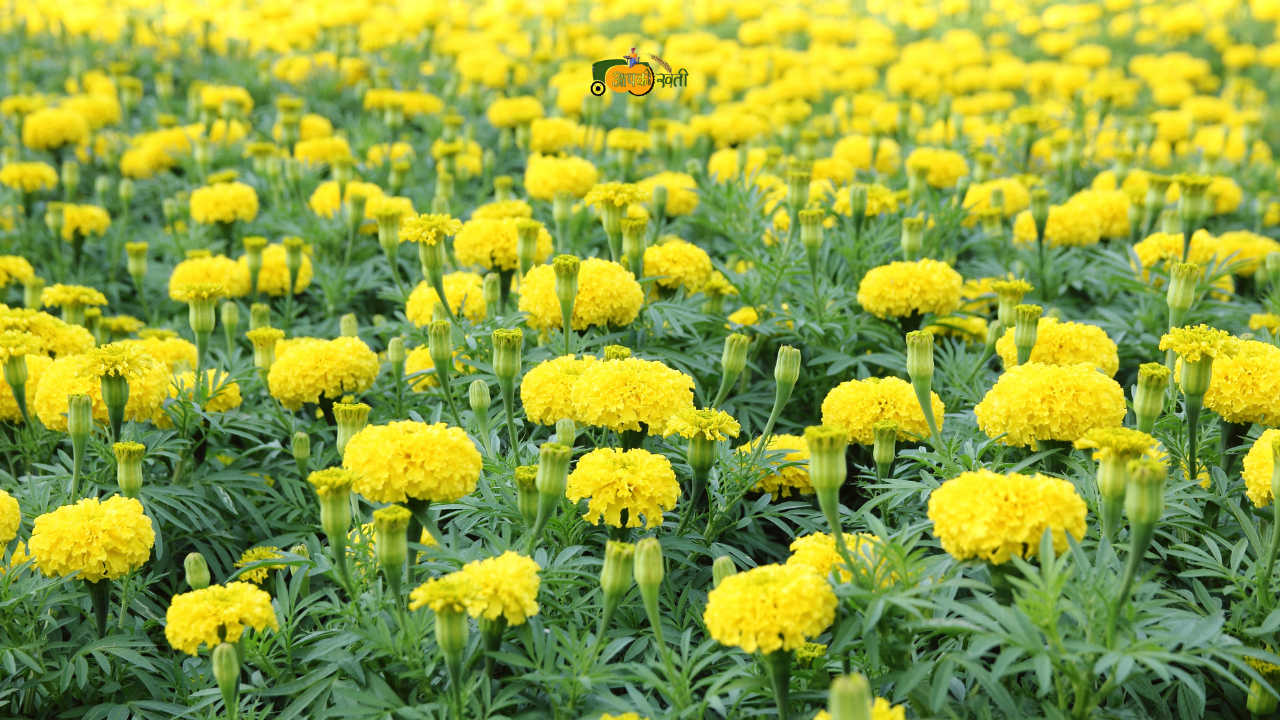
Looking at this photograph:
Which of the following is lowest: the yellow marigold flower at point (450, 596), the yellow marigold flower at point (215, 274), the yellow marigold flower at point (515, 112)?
the yellow marigold flower at point (450, 596)

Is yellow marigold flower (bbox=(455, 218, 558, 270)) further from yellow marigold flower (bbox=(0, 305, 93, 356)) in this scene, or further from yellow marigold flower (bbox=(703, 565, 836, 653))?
yellow marigold flower (bbox=(703, 565, 836, 653))

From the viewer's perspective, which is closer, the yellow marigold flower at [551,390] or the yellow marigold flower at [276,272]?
the yellow marigold flower at [551,390]

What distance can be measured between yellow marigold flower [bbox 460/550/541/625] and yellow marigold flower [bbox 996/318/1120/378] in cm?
160

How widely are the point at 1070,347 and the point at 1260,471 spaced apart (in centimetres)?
68

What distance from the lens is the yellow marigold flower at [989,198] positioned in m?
4.44

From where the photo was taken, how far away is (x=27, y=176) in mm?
4855

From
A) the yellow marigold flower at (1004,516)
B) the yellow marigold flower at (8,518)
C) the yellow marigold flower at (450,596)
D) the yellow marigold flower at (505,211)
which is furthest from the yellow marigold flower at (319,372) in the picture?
the yellow marigold flower at (1004,516)

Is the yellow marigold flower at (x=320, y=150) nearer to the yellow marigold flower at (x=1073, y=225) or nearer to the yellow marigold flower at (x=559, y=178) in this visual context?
the yellow marigold flower at (x=559, y=178)

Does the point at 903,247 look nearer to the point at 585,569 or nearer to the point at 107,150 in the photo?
the point at 585,569

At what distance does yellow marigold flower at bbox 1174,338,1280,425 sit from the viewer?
2459 mm

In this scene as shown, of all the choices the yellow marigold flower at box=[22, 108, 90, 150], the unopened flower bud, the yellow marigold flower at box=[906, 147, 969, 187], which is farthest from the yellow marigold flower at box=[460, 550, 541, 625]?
the yellow marigold flower at box=[22, 108, 90, 150]

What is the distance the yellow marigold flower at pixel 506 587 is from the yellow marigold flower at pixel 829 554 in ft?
1.65

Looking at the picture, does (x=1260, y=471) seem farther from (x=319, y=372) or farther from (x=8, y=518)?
(x=8, y=518)

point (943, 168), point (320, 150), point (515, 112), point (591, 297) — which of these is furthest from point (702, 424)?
point (320, 150)
